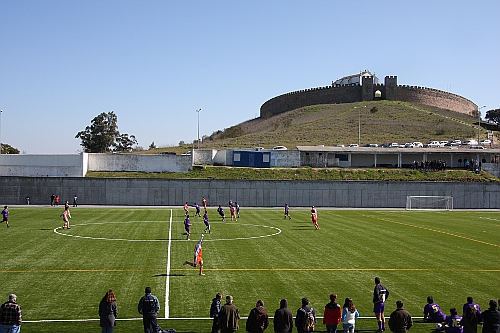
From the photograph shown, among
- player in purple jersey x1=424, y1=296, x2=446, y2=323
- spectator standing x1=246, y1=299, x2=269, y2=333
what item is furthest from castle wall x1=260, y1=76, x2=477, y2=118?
spectator standing x1=246, y1=299, x2=269, y2=333

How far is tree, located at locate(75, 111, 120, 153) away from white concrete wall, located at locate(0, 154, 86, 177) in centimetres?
5541

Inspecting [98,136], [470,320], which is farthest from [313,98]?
[470,320]

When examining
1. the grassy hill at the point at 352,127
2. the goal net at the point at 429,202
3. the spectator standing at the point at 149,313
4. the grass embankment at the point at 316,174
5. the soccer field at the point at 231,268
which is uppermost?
the grassy hill at the point at 352,127

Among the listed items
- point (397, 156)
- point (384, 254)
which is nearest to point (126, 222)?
point (384, 254)

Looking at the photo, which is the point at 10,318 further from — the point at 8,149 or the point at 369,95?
the point at 369,95

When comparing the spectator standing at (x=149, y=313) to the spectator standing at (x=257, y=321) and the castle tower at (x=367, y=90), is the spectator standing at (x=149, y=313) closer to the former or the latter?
the spectator standing at (x=257, y=321)

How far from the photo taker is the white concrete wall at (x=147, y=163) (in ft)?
243

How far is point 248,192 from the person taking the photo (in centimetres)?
6619

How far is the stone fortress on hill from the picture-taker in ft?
520

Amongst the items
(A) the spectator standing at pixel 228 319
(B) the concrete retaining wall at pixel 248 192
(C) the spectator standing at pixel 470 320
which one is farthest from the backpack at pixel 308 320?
(B) the concrete retaining wall at pixel 248 192

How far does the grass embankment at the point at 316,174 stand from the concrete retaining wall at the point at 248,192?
19.6 feet

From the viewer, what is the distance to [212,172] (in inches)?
2908

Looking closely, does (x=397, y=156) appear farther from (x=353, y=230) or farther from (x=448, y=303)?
(x=448, y=303)

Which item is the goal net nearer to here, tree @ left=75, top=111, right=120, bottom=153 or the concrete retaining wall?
the concrete retaining wall
